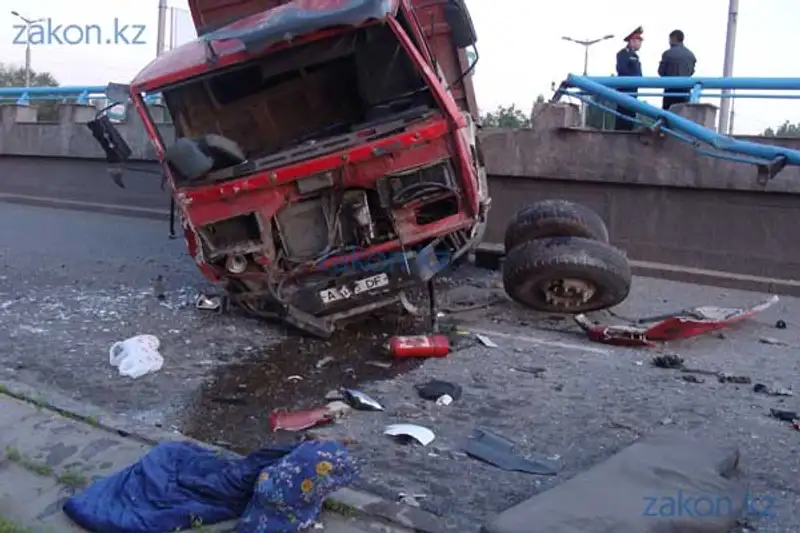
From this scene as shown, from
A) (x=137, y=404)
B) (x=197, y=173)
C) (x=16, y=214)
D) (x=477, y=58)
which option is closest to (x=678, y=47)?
(x=477, y=58)

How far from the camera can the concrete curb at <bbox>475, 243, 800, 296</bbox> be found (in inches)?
352

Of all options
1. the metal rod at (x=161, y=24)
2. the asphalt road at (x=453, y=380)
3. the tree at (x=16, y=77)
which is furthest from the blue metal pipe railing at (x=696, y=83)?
the tree at (x=16, y=77)

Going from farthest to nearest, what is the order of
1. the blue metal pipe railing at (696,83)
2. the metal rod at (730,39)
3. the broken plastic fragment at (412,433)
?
the metal rod at (730,39) → the blue metal pipe railing at (696,83) → the broken plastic fragment at (412,433)

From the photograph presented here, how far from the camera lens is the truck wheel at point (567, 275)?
7180 millimetres

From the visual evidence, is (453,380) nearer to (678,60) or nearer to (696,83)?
(696,83)

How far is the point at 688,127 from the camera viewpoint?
9016 mm

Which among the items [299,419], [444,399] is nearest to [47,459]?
[299,419]

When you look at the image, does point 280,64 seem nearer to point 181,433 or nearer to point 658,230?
point 181,433

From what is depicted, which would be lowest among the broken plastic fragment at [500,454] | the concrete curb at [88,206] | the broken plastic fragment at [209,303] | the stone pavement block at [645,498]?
the concrete curb at [88,206]

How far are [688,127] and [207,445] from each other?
21.1 feet

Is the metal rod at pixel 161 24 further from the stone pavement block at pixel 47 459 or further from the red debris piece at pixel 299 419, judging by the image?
the red debris piece at pixel 299 419

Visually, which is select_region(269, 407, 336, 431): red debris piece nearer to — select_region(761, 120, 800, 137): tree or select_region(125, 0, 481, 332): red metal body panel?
select_region(125, 0, 481, 332): red metal body panel

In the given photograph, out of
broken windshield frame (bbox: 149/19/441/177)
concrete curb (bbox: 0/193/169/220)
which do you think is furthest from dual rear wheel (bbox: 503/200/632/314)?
concrete curb (bbox: 0/193/169/220)

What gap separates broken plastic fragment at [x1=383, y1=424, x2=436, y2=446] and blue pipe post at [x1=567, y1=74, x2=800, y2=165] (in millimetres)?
5056
